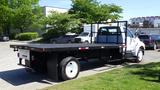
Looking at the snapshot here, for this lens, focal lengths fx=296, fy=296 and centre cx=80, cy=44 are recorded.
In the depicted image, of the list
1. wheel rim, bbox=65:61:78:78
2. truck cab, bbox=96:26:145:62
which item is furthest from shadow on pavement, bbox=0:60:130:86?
truck cab, bbox=96:26:145:62

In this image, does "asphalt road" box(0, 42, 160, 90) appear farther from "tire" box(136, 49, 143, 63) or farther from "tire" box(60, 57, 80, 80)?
"tire" box(136, 49, 143, 63)

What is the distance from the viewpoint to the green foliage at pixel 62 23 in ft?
132

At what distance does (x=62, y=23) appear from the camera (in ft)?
135

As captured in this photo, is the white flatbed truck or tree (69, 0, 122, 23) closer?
the white flatbed truck

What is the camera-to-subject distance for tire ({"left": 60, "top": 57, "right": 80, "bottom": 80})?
10245 millimetres

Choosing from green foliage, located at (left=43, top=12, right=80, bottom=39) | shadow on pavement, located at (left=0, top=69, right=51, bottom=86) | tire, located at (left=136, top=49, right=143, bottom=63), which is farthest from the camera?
green foliage, located at (left=43, top=12, right=80, bottom=39)

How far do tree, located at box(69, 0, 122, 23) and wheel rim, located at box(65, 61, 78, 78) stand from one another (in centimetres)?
3122

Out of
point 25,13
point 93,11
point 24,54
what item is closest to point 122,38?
point 24,54

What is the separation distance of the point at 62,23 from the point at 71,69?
3070cm

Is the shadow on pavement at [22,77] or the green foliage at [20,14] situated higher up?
the green foliage at [20,14]

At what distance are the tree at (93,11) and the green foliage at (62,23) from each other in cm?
195

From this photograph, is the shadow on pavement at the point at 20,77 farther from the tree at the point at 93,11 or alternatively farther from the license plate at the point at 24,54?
the tree at the point at 93,11

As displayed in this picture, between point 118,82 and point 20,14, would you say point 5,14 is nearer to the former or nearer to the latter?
point 20,14

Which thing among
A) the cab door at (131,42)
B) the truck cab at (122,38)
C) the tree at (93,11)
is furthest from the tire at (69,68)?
the tree at (93,11)
